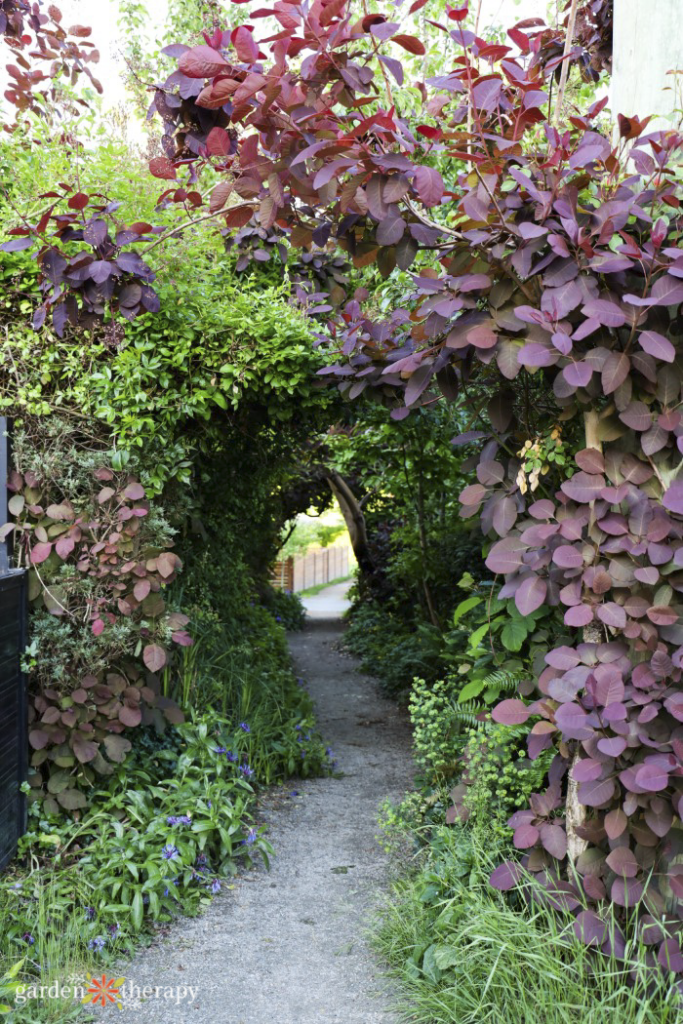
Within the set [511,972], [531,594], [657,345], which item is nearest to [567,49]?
[657,345]

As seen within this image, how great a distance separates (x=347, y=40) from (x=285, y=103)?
8.7 inches

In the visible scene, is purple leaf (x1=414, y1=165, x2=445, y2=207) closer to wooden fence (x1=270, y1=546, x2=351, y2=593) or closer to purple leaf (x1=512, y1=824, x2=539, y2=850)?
purple leaf (x1=512, y1=824, x2=539, y2=850)

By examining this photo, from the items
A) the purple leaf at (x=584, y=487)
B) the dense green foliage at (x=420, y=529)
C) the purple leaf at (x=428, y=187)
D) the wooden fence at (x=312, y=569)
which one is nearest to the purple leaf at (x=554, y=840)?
the purple leaf at (x=584, y=487)

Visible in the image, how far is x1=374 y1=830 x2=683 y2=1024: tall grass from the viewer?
215cm

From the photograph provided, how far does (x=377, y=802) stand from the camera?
4.38 meters

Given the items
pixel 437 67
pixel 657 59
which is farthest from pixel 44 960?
pixel 437 67

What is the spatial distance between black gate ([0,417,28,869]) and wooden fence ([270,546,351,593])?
12.4 meters

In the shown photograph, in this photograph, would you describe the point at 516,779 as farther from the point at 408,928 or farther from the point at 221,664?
the point at 221,664

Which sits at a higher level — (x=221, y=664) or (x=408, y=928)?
(x=221, y=664)

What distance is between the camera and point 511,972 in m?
2.26

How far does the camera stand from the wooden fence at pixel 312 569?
17469mm
